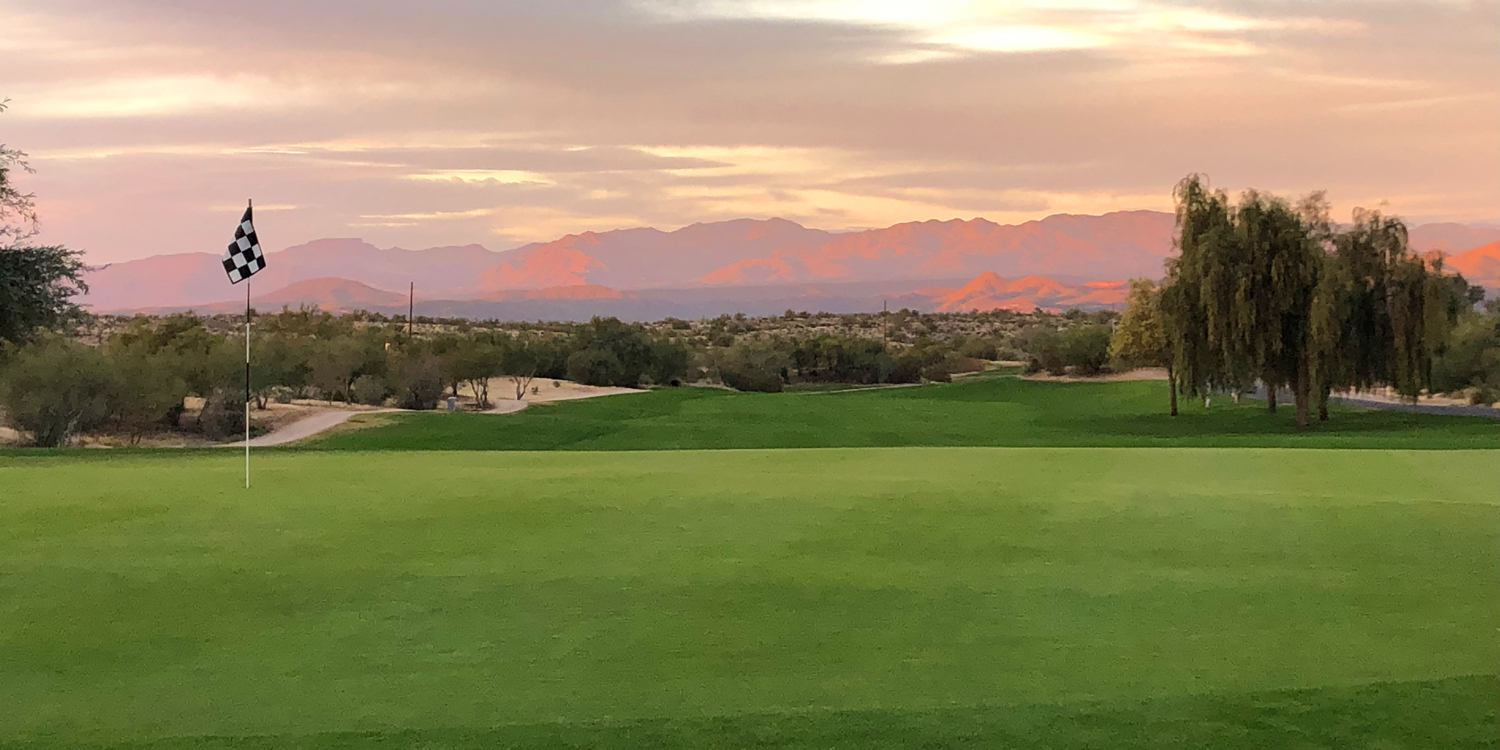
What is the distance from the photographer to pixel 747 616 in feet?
24.4

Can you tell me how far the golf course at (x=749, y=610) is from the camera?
18.6ft

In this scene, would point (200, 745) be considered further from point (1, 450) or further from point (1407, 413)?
point (1407, 413)

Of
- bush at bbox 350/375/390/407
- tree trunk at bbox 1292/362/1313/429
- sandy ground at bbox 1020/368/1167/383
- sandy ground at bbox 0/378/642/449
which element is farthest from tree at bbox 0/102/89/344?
sandy ground at bbox 1020/368/1167/383

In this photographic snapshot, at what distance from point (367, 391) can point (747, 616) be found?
36117 mm

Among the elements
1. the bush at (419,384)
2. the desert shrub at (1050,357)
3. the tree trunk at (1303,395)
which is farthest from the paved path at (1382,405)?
the bush at (419,384)

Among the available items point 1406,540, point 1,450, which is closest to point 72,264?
point 1,450

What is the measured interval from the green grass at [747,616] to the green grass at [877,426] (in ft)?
51.0

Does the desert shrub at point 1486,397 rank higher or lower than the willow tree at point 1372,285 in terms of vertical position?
lower

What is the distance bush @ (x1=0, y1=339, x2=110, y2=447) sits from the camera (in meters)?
29.5

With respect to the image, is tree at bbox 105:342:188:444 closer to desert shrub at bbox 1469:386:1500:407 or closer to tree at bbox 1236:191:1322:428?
tree at bbox 1236:191:1322:428

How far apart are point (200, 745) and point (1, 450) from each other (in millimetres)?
20550

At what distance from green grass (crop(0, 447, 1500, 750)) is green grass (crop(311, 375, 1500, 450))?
612 inches

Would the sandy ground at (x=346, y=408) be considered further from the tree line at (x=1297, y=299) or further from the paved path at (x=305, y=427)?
the tree line at (x=1297, y=299)

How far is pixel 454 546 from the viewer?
32.3ft
